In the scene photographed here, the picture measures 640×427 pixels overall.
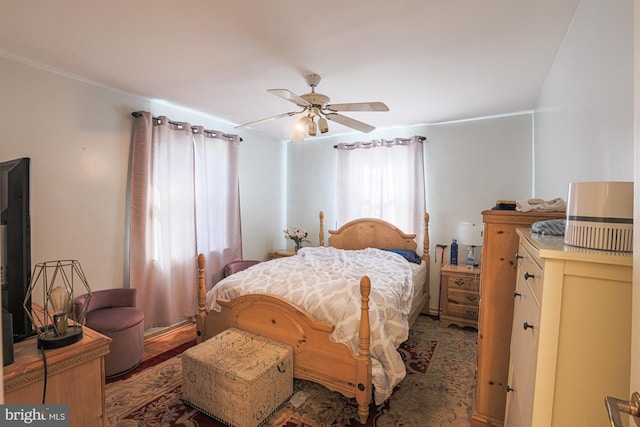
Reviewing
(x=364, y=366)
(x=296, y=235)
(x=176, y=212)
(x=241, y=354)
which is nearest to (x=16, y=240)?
(x=241, y=354)

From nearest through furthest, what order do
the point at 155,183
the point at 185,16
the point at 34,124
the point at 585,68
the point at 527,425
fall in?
the point at 527,425 → the point at 585,68 → the point at 185,16 → the point at 34,124 → the point at 155,183

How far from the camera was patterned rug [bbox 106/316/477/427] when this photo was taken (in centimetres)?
202

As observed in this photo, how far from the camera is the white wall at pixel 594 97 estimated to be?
1088 mm

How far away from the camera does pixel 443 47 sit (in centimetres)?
204

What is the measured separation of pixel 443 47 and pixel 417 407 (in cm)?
256

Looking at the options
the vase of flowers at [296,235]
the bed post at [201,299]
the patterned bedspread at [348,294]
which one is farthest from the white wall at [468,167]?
the bed post at [201,299]

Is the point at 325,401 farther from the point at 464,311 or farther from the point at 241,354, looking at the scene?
the point at 464,311

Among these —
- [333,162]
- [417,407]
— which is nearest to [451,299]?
[417,407]

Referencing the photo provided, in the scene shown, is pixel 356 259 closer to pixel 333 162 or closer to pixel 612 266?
pixel 333 162

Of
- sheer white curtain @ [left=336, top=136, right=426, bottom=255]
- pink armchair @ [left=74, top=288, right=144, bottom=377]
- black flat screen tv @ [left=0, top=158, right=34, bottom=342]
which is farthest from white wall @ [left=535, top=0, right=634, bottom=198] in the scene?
pink armchair @ [left=74, top=288, right=144, bottom=377]

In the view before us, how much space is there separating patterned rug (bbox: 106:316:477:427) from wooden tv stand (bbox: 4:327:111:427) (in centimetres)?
80

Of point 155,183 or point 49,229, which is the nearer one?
point 49,229

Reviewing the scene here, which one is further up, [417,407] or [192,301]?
[192,301]

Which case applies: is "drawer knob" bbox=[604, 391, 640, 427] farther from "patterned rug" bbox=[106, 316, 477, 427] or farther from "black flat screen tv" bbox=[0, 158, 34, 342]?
"black flat screen tv" bbox=[0, 158, 34, 342]
